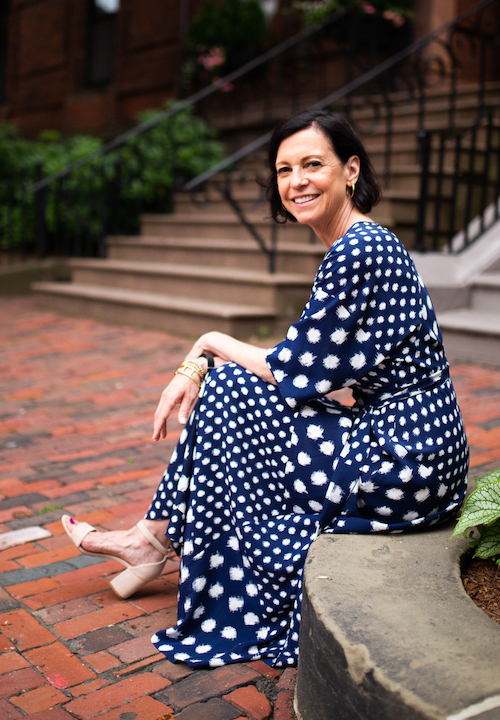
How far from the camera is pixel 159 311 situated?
6480 millimetres

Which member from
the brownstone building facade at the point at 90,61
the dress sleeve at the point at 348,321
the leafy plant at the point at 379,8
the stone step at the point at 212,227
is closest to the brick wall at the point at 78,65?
the brownstone building facade at the point at 90,61

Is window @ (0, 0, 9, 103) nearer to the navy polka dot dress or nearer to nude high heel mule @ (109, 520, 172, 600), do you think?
nude high heel mule @ (109, 520, 172, 600)

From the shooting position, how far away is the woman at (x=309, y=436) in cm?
195

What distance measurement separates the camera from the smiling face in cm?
217

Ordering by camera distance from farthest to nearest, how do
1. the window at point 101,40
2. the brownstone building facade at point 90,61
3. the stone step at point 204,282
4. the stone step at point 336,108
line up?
the window at point 101,40
the brownstone building facade at point 90,61
the stone step at point 336,108
the stone step at point 204,282

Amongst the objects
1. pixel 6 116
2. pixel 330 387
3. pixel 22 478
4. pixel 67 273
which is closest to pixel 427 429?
pixel 330 387

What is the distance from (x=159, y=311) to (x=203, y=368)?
425 cm

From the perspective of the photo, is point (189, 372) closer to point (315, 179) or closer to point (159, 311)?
point (315, 179)

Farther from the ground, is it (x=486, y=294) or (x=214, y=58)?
(x=214, y=58)

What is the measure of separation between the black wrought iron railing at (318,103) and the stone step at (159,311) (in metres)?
1.08

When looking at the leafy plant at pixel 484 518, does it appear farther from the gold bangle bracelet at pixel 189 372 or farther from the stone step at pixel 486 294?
the stone step at pixel 486 294

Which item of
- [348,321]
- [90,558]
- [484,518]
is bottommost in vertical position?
[90,558]

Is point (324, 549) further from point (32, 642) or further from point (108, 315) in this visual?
point (108, 315)

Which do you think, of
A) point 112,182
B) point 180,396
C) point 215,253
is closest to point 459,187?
point 215,253
